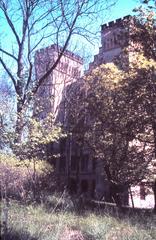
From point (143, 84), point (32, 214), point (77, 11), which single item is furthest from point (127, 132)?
point (77, 11)

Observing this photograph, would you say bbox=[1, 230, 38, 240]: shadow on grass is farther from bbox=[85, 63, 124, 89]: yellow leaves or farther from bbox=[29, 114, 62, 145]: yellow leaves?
bbox=[85, 63, 124, 89]: yellow leaves

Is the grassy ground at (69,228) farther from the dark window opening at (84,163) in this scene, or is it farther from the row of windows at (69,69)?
the dark window opening at (84,163)

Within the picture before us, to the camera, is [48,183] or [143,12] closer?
[143,12]

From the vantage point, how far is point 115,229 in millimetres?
9633

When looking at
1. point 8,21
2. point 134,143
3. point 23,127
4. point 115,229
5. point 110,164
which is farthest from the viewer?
point 8,21

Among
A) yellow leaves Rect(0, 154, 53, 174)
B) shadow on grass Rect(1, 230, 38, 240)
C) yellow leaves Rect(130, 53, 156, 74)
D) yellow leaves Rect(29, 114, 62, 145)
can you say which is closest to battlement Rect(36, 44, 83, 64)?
yellow leaves Rect(0, 154, 53, 174)

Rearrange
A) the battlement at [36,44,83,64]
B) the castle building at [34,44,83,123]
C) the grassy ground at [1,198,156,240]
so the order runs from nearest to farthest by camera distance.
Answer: the grassy ground at [1,198,156,240]
the battlement at [36,44,83,64]
the castle building at [34,44,83,123]

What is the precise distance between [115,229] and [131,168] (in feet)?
40.4

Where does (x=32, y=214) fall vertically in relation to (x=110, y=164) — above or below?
below

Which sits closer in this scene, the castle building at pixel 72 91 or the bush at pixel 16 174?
the bush at pixel 16 174

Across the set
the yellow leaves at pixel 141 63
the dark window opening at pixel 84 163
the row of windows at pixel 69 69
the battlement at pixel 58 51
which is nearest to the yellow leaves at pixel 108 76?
the yellow leaves at pixel 141 63

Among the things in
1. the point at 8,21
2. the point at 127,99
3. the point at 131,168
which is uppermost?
the point at 8,21

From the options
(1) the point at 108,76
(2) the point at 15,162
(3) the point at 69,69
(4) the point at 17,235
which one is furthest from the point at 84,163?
(4) the point at 17,235

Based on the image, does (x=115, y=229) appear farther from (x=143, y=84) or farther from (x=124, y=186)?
(x=124, y=186)
